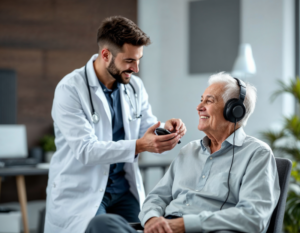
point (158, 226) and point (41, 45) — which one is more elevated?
point (41, 45)

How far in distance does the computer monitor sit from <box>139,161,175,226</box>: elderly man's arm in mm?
1956

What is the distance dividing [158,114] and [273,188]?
3.43m

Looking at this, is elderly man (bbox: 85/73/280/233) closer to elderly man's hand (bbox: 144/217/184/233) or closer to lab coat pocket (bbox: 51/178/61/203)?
elderly man's hand (bbox: 144/217/184/233)

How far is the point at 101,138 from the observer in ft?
6.25

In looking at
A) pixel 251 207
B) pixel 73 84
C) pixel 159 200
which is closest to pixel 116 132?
pixel 73 84

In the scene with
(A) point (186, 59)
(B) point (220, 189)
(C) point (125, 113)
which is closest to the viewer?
(B) point (220, 189)

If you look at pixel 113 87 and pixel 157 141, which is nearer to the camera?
pixel 157 141

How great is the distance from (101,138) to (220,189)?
2.31 feet

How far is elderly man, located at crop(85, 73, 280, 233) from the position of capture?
1.40 metres

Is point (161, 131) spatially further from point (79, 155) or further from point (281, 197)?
point (281, 197)

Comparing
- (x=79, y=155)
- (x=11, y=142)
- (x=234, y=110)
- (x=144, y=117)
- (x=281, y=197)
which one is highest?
(x=234, y=110)

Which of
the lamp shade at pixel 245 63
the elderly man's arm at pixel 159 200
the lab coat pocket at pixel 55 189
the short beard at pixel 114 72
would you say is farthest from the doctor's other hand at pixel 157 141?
the lamp shade at pixel 245 63

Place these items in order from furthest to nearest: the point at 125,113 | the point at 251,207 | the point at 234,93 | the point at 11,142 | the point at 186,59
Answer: the point at 186,59, the point at 11,142, the point at 125,113, the point at 234,93, the point at 251,207

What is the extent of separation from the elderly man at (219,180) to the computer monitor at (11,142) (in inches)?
77.5
